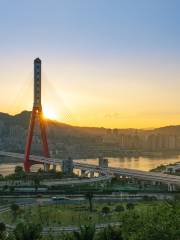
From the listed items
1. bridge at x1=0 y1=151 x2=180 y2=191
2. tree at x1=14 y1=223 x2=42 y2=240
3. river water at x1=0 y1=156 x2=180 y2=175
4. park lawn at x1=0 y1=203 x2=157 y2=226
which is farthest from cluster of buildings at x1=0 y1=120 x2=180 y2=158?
tree at x1=14 y1=223 x2=42 y2=240

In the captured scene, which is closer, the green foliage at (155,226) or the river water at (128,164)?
the green foliage at (155,226)

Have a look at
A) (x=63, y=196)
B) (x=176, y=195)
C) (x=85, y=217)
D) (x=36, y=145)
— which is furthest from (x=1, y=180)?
(x=36, y=145)

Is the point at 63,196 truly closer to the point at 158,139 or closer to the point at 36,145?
the point at 36,145

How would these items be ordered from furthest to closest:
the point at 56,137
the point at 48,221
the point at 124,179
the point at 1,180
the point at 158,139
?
the point at 158,139, the point at 56,137, the point at 124,179, the point at 1,180, the point at 48,221

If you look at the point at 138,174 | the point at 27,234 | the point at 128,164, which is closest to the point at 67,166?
the point at 138,174

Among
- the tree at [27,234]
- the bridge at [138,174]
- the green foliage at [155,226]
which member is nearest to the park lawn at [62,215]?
the green foliage at [155,226]

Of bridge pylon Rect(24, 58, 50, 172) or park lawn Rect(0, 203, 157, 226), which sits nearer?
park lawn Rect(0, 203, 157, 226)

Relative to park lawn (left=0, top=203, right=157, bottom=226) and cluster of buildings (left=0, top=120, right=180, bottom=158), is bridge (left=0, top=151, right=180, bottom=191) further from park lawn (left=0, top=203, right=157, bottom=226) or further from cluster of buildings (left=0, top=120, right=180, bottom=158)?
cluster of buildings (left=0, top=120, right=180, bottom=158)

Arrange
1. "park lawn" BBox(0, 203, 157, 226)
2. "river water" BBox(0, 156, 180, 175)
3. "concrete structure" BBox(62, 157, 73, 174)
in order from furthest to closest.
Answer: "river water" BBox(0, 156, 180, 175) → "concrete structure" BBox(62, 157, 73, 174) → "park lawn" BBox(0, 203, 157, 226)

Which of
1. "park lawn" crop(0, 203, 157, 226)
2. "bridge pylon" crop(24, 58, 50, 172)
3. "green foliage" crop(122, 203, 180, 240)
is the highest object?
"bridge pylon" crop(24, 58, 50, 172)

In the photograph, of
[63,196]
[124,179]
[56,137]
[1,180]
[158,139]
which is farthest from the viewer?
[158,139]

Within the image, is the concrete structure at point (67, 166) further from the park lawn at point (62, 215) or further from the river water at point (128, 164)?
the park lawn at point (62, 215)
